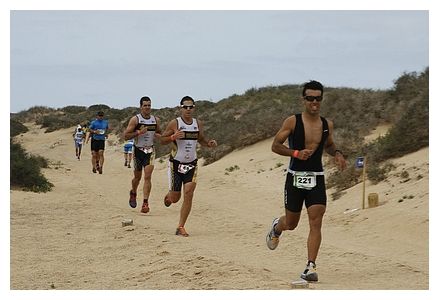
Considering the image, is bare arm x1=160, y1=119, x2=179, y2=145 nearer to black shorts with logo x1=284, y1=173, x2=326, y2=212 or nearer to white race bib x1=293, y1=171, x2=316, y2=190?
black shorts with logo x1=284, y1=173, x2=326, y2=212

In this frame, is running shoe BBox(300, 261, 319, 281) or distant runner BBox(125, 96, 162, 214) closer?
running shoe BBox(300, 261, 319, 281)

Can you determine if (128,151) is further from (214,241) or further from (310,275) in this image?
(310,275)

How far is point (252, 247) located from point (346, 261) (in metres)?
1.76

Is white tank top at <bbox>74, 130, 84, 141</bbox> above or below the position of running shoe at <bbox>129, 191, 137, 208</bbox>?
above

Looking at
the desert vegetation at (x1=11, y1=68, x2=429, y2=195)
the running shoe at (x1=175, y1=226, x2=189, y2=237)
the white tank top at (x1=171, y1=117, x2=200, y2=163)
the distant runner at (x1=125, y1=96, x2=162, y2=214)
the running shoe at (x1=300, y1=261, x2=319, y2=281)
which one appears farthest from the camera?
the desert vegetation at (x1=11, y1=68, x2=429, y2=195)

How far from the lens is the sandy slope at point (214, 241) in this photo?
343 inches

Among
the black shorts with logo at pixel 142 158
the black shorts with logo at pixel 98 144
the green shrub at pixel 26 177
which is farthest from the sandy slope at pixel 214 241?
the black shorts with logo at pixel 98 144

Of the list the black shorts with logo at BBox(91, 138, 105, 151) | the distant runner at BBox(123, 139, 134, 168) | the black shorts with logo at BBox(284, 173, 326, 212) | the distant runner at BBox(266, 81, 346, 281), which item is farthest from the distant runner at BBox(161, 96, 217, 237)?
the distant runner at BBox(123, 139, 134, 168)

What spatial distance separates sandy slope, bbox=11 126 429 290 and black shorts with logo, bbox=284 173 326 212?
2.59 ft

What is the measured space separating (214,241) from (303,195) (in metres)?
3.18

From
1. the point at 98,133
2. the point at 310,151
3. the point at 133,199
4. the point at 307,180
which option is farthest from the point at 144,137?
the point at 98,133

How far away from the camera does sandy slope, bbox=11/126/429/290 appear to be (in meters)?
8.71

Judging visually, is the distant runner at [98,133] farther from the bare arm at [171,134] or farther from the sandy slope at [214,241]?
the bare arm at [171,134]

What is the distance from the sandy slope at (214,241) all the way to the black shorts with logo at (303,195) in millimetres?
788
